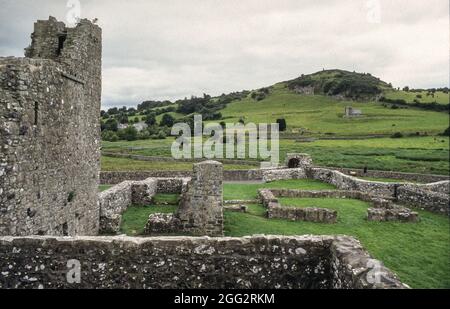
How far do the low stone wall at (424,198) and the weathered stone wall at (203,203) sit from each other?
13810 millimetres

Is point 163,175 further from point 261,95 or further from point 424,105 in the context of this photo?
point 261,95

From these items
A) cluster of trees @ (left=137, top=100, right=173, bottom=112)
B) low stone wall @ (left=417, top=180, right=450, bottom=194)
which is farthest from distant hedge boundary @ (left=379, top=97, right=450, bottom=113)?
cluster of trees @ (left=137, top=100, right=173, bottom=112)

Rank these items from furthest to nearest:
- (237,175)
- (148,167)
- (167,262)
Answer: (148,167) → (237,175) → (167,262)

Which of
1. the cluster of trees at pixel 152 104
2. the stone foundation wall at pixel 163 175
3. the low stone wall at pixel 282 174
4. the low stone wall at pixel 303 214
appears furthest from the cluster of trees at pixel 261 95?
the low stone wall at pixel 303 214

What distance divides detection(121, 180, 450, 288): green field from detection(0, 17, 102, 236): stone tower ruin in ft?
13.3

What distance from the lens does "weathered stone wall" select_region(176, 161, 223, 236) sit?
15461mm

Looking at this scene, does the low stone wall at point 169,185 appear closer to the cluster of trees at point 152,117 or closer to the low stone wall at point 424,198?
the low stone wall at point 424,198

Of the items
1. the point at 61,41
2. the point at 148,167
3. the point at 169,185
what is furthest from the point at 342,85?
the point at 61,41

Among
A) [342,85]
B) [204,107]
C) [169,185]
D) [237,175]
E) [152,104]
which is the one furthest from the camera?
[152,104]

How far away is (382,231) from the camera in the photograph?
17.1 meters

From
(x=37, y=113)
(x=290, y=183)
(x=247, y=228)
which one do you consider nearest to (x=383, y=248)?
(x=247, y=228)

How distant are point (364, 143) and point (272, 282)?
7317cm

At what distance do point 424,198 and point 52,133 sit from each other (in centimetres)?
2106

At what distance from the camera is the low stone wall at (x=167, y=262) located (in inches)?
247
